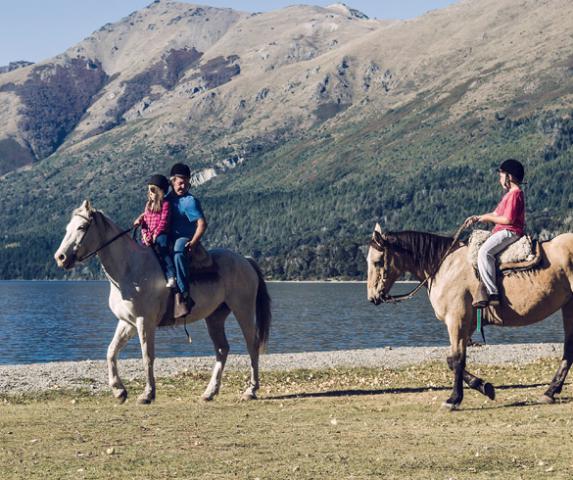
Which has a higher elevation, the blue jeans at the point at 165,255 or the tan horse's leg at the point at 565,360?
the blue jeans at the point at 165,255

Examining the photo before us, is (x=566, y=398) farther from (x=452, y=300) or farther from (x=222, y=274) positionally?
(x=222, y=274)

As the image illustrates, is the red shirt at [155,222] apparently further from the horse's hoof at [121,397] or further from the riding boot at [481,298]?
the riding boot at [481,298]

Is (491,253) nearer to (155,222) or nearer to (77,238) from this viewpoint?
(155,222)

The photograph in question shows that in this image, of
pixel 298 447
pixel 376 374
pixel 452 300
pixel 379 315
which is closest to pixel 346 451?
pixel 298 447

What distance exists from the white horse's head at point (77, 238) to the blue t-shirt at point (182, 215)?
194cm

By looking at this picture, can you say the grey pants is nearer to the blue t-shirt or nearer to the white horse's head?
the blue t-shirt

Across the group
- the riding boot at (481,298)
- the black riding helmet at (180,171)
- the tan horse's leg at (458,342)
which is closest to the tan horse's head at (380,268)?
the tan horse's leg at (458,342)

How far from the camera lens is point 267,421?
18781mm

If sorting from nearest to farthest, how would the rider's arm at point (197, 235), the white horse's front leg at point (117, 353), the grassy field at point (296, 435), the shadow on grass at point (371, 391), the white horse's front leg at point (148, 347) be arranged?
the grassy field at point (296, 435)
the white horse's front leg at point (148, 347)
the rider's arm at point (197, 235)
the white horse's front leg at point (117, 353)
the shadow on grass at point (371, 391)

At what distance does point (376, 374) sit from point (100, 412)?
11.4m

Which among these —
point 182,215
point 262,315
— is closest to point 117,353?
point 182,215

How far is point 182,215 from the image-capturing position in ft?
73.1

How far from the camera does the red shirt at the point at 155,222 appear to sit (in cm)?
2192

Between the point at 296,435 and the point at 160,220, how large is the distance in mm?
7194
